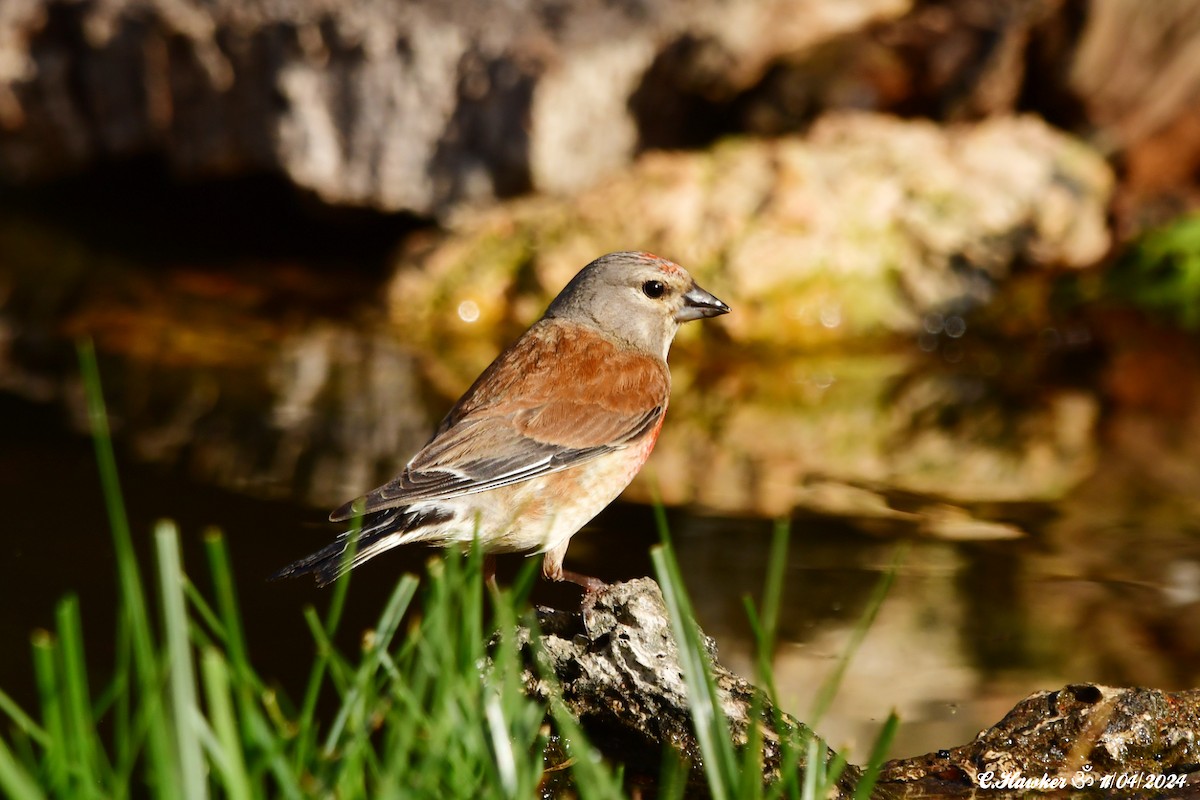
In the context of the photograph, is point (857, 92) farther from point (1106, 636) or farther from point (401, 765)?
point (401, 765)

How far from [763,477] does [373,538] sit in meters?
2.65

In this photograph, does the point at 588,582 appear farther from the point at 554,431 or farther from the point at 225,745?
the point at 225,745

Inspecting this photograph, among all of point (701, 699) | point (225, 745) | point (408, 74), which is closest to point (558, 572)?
point (701, 699)

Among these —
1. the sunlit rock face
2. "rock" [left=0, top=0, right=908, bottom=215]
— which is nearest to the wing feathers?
the sunlit rock face

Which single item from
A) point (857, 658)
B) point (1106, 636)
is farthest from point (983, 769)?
point (1106, 636)

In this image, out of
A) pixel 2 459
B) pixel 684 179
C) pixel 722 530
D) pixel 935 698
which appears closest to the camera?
pixel 935 698

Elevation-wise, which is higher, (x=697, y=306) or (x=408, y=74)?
(x=408, y=74)

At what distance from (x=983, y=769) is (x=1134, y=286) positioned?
601 centimetres

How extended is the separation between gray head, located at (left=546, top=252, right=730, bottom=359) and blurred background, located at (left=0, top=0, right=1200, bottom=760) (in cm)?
116

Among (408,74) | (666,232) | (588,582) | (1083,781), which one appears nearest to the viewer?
(1083,781)

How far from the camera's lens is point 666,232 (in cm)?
792

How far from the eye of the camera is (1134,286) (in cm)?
827

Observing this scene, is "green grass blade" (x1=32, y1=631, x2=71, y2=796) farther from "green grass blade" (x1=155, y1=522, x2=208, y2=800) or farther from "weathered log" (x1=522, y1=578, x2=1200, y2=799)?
"weathered log" (x1=522, y1=578, x2=1200, y2=799)

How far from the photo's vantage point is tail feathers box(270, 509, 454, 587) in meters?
3.12
